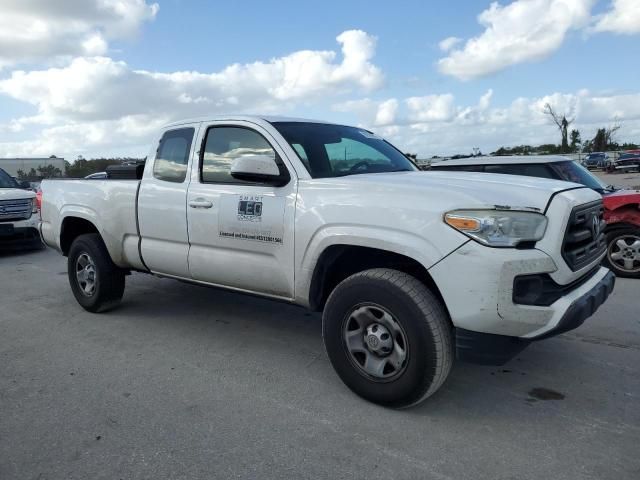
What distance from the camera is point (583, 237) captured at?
10.1 feet

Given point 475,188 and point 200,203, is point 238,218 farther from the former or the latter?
point 475,188

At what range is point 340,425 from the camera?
118 inches

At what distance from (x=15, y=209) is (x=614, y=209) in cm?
987

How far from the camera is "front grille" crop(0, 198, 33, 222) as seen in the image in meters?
9.35

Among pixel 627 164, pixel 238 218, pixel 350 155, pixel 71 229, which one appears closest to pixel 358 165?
pixel 350 155

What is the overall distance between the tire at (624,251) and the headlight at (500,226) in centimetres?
452

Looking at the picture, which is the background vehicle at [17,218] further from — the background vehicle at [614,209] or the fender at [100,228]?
the background vehicle at [614,209]

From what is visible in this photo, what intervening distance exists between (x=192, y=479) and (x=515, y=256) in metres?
1.99

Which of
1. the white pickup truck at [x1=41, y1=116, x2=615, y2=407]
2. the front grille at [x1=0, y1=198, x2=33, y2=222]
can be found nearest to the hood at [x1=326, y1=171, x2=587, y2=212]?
the white pickup truck at [x1=41, y1=116, x2=615, y2=407]

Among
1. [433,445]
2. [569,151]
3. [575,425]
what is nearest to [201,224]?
[433,445]

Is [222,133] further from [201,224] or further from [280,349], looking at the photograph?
[280,349]

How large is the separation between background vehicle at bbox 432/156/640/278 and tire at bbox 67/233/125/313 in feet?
16.6

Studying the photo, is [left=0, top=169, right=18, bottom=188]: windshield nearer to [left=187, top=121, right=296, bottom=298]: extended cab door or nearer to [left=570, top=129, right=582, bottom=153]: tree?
[left=187, top=121, right=296, bottom=298]: extended cab door

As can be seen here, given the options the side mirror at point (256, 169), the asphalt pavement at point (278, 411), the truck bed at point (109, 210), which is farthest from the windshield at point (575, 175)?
the truck bed at point (109, 210)
